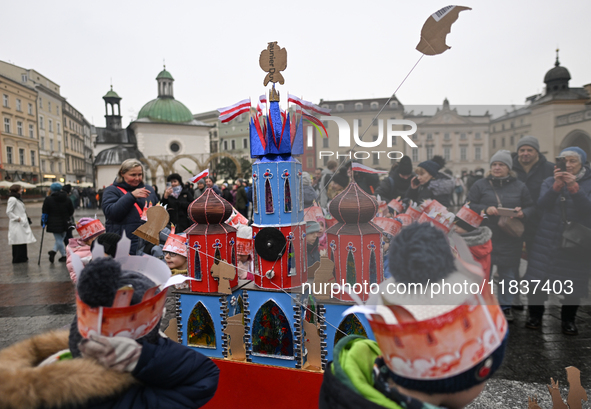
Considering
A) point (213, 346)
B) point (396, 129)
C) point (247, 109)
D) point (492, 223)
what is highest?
point (247, 109)

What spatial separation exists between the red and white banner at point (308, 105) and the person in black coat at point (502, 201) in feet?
2.79

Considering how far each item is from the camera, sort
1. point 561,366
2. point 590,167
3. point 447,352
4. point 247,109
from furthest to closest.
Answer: point 561,366 < point 590,167 < point 247,109 < point 447,352

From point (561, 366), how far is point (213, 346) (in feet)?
8.95

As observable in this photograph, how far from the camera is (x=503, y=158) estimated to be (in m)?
2.13

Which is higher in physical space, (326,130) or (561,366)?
(326,130)

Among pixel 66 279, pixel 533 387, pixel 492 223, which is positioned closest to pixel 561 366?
pixel 533 387

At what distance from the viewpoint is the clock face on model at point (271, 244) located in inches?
94.7

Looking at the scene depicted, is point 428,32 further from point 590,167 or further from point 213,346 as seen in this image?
point 213,346

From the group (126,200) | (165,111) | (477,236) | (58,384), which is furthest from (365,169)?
(165,111)

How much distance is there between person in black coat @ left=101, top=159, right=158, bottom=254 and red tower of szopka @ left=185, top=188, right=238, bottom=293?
37.7 inches

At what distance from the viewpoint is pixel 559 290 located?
11.1 feet

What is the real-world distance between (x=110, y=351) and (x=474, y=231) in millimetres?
1510

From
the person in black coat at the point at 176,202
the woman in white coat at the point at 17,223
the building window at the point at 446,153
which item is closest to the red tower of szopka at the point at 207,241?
the building window at the point at 446,153

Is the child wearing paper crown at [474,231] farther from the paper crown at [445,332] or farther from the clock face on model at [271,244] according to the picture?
the clock face on model at [271,244]
